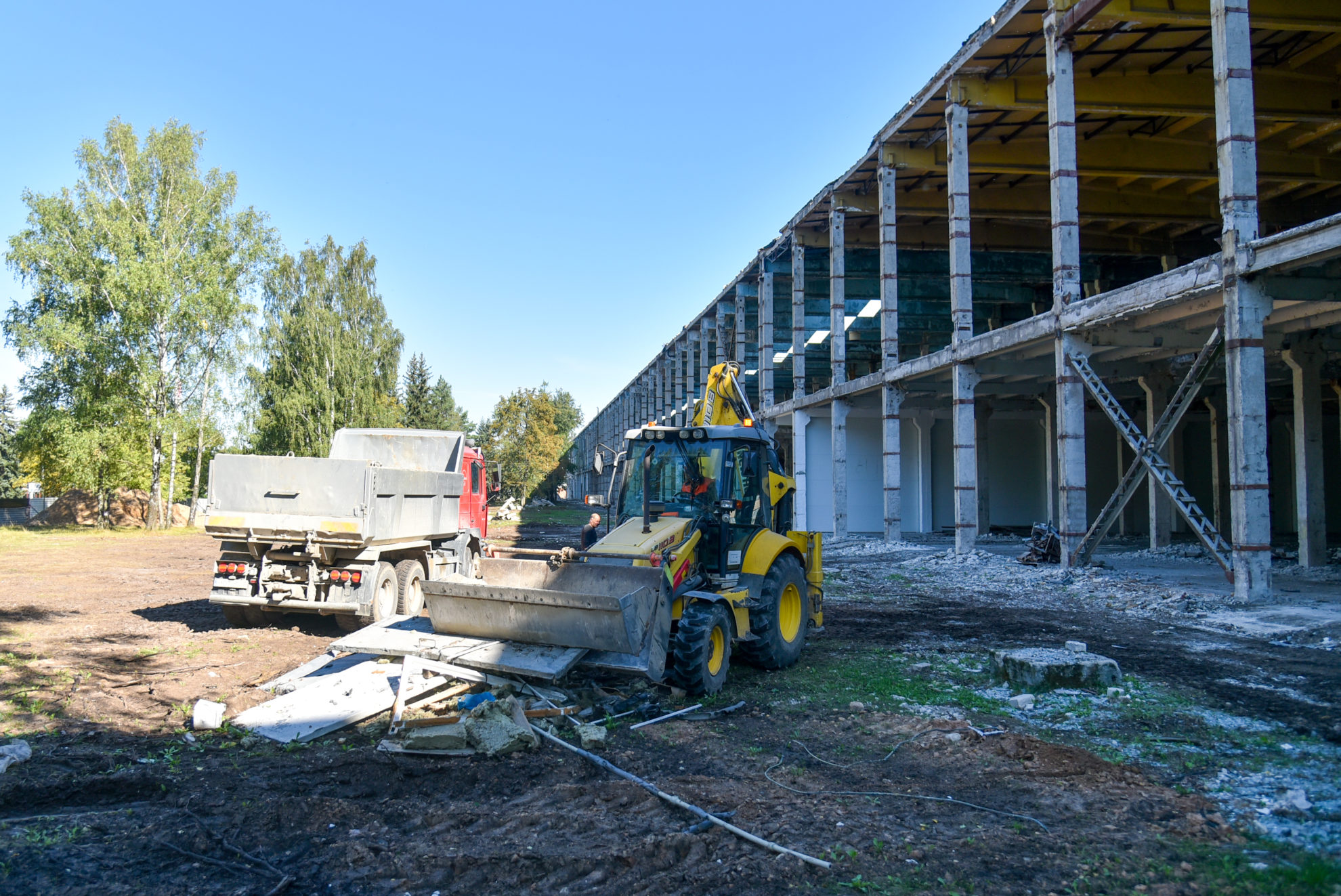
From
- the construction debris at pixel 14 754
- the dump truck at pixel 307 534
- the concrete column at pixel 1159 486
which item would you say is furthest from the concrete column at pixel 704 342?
the construction debris at pixel 14 754

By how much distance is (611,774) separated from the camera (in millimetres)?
5281

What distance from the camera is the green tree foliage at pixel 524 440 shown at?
44.0 m

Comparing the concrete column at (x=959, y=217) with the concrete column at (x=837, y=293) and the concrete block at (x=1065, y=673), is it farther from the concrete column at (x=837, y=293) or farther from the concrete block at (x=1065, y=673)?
the concrete block at (x=1065, y=673)

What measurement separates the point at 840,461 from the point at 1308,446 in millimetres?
11815

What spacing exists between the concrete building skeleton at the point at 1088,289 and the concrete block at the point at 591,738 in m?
10.1

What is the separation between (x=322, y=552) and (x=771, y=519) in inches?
211

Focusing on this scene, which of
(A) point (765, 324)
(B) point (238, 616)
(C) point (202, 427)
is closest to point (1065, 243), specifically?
(B) point (238, 616)

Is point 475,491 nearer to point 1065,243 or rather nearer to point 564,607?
point 564,607

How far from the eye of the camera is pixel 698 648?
6746mm

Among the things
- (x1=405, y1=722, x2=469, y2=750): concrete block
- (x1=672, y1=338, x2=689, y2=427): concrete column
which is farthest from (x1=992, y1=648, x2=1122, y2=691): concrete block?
(x1=672, y1=338, x2=689, y2=427): concrete column

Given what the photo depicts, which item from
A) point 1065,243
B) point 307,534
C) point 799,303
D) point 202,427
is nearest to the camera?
point 307,534

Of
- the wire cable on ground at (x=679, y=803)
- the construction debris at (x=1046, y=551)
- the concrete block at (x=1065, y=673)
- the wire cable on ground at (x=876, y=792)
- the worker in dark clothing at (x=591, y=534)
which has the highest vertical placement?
the worker in dark clothing at (x=591, y=534)

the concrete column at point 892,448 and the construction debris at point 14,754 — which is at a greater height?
the concrete column at point 892,448

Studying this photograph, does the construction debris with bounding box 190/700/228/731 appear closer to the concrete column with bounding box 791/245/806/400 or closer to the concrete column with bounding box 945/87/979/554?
the concrete column with bounding box 945/87/979/554
